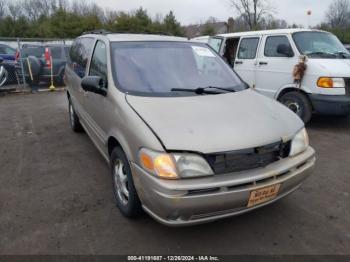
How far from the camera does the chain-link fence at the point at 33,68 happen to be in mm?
11127

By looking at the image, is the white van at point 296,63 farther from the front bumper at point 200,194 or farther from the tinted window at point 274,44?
the front bumper at point 200,194

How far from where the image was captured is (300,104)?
5.95m

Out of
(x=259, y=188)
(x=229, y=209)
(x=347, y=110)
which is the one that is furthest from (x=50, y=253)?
(x=347, y=110)

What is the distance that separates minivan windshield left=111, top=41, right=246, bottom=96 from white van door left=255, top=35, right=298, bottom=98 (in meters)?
2.67

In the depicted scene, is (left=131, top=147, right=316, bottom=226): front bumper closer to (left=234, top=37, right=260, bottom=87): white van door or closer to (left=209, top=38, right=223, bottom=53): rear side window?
(left=234, top=37, right=260, bottom=87): white van door

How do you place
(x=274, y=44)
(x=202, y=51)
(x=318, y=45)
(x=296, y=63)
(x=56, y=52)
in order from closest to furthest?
1. (x=202, y=51)
2. (x=296, y=63)
3. (x=318, y=45)
4. (x=274, y=44)
5. (x=56, y=52)

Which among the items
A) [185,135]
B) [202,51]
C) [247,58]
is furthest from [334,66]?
[185,135]

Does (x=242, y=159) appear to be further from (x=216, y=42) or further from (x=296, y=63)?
(x=216, y=42)

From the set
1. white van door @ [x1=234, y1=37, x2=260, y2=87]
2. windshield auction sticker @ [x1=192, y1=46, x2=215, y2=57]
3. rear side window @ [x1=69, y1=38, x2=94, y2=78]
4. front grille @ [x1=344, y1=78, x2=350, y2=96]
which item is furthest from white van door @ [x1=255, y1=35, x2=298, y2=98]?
rear side window @ [x1=69, y1=38, x2=94, y2=78]

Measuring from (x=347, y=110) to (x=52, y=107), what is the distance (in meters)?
7.01

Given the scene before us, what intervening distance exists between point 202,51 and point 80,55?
200 cm

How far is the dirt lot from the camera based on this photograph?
8.70 feet

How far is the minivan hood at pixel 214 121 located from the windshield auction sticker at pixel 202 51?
0.96 metres

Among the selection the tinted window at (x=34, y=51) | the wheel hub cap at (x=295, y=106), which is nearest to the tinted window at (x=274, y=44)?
the wheel hub cap at (x=295, y=106)
